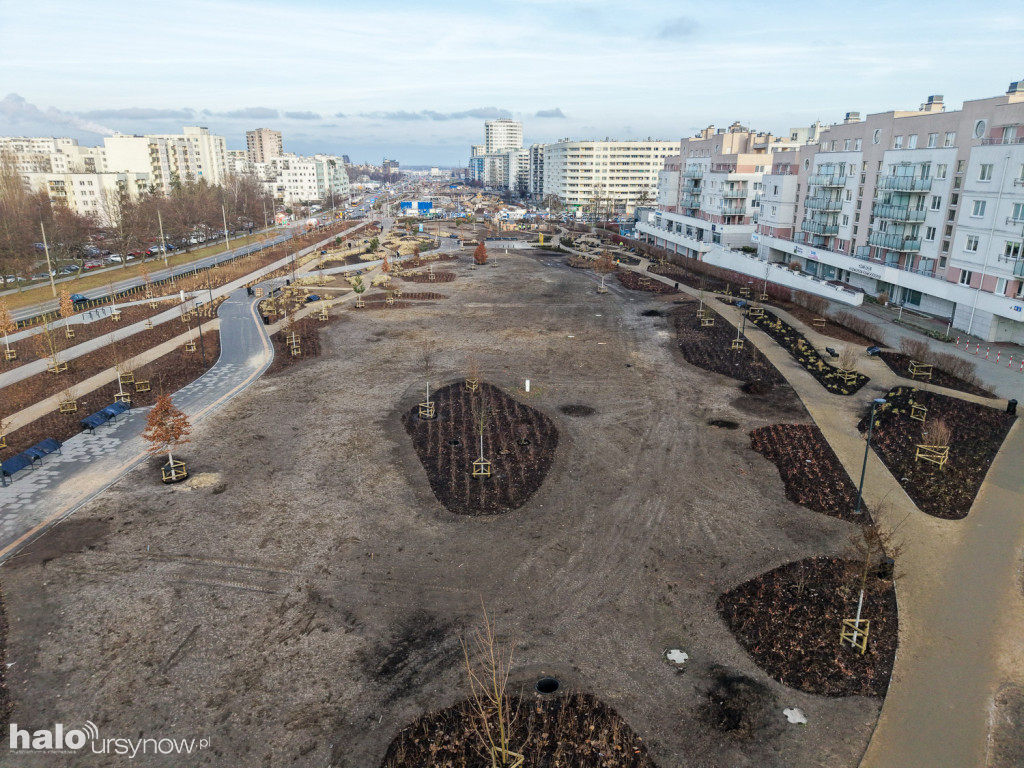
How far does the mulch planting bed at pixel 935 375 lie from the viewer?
1334 inches

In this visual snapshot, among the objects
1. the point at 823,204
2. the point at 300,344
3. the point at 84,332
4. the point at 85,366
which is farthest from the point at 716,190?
the point at 85,366

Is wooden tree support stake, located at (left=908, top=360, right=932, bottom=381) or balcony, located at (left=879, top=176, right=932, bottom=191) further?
balcony, located at (left=879, top=176, right=932, bottom=191)

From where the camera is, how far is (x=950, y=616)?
16.5 meters


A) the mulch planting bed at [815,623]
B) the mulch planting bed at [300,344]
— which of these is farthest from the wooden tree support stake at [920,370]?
the mulch planting bed at [300,344]

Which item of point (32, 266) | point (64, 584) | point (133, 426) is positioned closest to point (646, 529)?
point (64, 584)

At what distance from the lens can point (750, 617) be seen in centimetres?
1666

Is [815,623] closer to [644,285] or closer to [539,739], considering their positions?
[539,739]

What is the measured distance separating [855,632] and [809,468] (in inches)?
429

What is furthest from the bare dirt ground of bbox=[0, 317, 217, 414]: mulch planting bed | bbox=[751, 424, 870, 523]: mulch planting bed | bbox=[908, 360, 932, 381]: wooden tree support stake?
Result: bbox=[0, 317, 217, 414]: mulch planting bed

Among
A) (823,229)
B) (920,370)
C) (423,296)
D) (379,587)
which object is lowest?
(379,587)

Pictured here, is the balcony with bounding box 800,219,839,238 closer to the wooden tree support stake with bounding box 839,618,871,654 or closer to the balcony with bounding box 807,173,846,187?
the balcony with bounding box 807,173,846,187

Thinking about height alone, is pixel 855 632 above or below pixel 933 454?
below

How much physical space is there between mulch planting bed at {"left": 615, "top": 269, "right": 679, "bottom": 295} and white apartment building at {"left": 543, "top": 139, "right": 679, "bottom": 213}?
379ft

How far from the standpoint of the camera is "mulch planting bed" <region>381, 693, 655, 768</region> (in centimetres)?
1258
